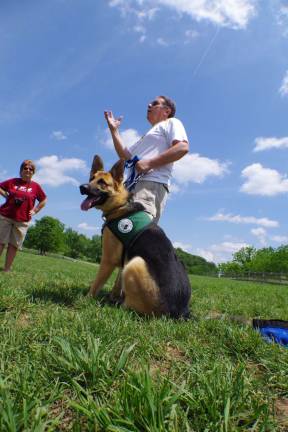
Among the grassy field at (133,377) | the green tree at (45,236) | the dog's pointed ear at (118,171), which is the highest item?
the green tree at (45,236)

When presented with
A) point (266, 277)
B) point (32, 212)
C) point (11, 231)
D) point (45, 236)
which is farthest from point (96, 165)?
point (45, 236)

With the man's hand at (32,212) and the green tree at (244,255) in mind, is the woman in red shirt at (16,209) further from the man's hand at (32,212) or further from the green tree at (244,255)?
the green tree at (244,255)

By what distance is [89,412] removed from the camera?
169 cm

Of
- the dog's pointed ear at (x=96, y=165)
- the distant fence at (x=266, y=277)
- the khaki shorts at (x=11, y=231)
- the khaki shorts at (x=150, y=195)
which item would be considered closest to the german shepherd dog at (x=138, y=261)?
the khaki shorts at (x=150, y=195)

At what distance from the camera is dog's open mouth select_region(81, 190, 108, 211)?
520 centimetres

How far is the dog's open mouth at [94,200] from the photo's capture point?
17.1 feet

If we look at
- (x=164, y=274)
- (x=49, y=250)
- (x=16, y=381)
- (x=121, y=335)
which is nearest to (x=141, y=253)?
(x=164, y=274)

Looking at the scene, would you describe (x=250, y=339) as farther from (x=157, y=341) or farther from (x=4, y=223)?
(x=4, y=223)

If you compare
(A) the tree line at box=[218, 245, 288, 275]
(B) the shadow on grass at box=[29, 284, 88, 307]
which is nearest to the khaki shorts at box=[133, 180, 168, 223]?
(B) the shadow on grass at box=[29, 284, 88, 307]

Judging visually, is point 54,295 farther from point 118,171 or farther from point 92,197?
point 118,171

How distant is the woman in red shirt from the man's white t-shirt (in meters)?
4.68

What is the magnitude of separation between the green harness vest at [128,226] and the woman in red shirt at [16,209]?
5.07 metres

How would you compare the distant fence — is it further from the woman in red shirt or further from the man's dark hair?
→ the man's dark hair

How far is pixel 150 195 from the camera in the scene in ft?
18.3
